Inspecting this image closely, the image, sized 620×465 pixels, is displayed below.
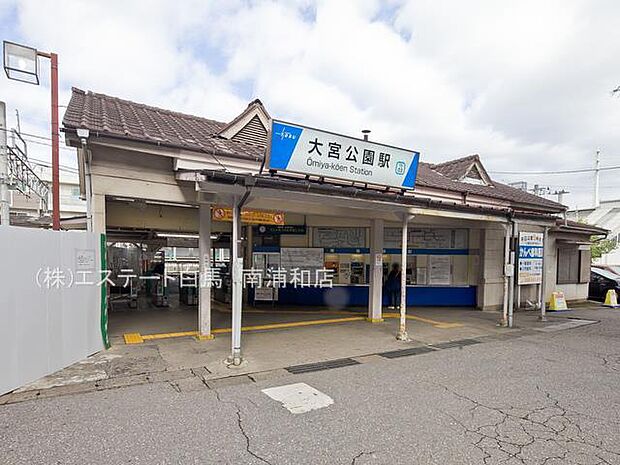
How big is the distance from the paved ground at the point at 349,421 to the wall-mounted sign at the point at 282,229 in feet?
21.4

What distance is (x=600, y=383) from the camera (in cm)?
553

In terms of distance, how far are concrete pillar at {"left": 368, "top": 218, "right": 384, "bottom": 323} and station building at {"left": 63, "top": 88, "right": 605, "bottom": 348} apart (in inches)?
1.1

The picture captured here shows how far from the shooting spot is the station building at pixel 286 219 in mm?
6684

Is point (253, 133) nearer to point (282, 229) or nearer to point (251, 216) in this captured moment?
point (251, 216)

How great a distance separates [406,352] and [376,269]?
2946mm

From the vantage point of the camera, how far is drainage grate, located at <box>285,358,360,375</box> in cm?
592

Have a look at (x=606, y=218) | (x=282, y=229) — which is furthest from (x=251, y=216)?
(x=606, y=218)

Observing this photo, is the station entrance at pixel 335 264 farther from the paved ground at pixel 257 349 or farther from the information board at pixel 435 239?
the paved ground at pixel 257 349

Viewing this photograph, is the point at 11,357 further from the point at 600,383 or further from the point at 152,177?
the point at 600,383

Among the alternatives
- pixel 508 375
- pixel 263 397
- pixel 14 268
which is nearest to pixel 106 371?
pixel 14 268

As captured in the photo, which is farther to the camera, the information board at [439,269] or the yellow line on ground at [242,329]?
the information board at [439,269]

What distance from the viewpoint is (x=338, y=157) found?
693 cm

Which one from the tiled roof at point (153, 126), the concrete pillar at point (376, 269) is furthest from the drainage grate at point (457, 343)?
the tiled roof at point (153, 126)

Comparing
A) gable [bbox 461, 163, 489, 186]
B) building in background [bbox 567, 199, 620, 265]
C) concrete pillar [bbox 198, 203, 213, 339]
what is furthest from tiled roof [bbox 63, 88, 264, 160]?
building in background [bbox 567, 199, 620, 265]
